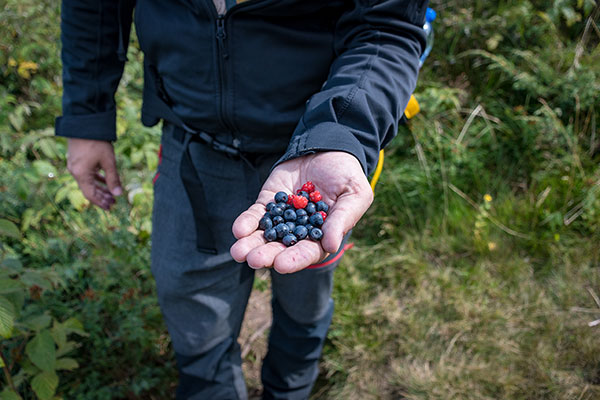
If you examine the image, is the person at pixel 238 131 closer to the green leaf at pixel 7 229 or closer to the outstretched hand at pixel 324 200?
the outstretched hand at pixel 324 200

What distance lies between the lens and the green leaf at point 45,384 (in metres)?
1.59

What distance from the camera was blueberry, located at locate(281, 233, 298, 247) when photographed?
119 centimetres

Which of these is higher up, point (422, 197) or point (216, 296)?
point (216, 296)

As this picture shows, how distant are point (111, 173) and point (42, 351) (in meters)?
0.71

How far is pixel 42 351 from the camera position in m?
1.57

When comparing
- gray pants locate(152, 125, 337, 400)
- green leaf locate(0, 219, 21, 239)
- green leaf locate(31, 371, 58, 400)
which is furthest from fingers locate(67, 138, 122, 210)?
green leaf locate(31, 371, 58, 400)

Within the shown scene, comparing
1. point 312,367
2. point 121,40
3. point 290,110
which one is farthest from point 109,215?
point 290,110

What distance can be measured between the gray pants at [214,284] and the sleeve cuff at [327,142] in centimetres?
38

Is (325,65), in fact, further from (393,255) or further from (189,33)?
(393,255)

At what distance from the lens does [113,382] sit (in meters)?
2.21

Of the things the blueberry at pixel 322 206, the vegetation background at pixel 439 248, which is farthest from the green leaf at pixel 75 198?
the blueberry at pixel 322 206

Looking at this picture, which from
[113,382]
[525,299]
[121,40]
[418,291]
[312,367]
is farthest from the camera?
[418,291]

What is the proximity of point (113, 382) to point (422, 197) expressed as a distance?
2086mm

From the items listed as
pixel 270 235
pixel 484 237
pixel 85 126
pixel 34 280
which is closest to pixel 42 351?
pixel 34 280
